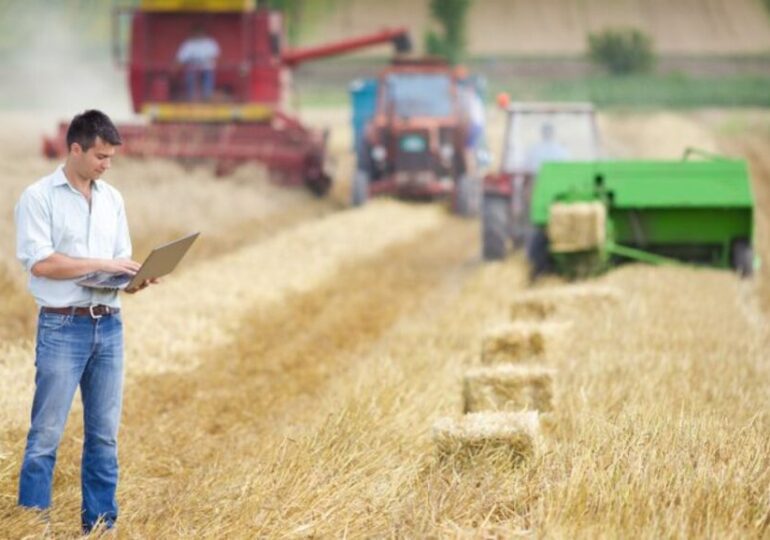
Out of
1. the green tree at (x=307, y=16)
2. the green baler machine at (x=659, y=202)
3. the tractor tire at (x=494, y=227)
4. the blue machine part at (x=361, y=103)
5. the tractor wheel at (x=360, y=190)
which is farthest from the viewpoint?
the green tree at (x=307, y=16)

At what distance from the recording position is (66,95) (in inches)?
1614

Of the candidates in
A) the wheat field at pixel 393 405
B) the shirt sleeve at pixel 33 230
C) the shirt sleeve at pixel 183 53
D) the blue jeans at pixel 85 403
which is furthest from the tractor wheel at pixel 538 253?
the shirt sleeve at pixel 183 53

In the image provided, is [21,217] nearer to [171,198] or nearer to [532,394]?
[532,394]

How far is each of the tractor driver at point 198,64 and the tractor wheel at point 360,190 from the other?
9.29 ft

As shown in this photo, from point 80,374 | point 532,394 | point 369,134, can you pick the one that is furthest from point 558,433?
point 369,134

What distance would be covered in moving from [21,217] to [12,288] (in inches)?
239

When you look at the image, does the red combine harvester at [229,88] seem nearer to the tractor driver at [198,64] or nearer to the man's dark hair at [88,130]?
the tractor driver at [198,64]

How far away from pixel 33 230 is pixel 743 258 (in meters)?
9.31

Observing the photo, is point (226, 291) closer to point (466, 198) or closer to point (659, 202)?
point (659, 202)

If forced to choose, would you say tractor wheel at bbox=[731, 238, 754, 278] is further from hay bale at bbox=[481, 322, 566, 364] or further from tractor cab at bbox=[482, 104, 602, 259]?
hay bale at bbox=[481, 322, 566, 364]

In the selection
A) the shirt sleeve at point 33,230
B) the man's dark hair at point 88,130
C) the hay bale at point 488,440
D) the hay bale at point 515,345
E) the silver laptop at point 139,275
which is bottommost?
the hay bale at point 515,345

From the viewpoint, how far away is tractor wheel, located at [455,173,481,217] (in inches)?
901

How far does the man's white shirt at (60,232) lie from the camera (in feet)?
17.8

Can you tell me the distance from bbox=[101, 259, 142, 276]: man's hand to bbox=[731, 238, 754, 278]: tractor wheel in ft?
29.4
